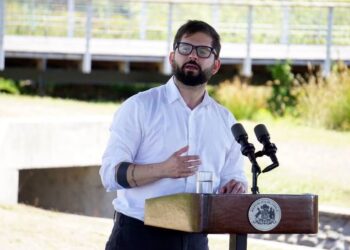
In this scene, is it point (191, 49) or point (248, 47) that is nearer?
point (191, 49)

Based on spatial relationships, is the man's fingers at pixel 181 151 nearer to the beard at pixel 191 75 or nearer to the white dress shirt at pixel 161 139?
the white dress shirt at pixel 161 139

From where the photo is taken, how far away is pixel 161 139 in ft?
15.8

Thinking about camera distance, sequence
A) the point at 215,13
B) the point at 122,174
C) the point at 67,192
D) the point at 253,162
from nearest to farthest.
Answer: the point at 253,162, the point at 122,174, the point at 67,192, the point at 215,13

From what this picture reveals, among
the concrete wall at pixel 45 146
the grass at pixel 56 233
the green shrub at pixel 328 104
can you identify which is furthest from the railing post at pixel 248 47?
the grass at pixel 56 233

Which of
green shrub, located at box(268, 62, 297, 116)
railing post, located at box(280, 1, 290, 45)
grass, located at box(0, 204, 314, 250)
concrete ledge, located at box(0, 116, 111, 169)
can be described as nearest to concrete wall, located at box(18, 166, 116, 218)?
concrete ledge, located at box(0, 116, 111, 169)

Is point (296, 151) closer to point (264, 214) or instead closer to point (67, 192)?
point (67, 192)

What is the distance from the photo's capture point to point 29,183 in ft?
43.2

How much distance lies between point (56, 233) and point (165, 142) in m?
5.05

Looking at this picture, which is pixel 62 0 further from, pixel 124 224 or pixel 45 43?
pixel 124 224

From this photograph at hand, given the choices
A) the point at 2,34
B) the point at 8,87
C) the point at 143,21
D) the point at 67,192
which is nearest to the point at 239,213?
the point at 67,192

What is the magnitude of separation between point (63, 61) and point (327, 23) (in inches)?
243

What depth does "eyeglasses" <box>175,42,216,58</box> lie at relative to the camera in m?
4.78

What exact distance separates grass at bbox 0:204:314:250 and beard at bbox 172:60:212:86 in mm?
4574

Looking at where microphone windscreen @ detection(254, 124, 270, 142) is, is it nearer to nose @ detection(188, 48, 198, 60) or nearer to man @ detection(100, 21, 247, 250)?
man @ detection(100, 21, 247, 250)
